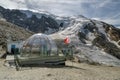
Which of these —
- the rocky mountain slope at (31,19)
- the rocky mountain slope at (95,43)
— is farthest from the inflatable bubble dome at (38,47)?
the rocky mountain slope at (31,19)

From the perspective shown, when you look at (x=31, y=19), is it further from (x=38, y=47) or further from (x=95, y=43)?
(x=38, y=47)

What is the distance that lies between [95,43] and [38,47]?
37.8 meters

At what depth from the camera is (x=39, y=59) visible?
38.3 meters

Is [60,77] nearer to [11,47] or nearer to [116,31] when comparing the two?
[11,47]

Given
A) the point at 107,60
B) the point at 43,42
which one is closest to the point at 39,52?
the point at 43,42

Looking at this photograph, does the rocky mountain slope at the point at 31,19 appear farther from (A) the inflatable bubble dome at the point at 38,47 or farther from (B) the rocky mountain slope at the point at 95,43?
(A) the inflatable bubble dome at the point at 38,47

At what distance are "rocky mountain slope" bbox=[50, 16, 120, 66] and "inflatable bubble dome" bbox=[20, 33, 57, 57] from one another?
1207 centimetres

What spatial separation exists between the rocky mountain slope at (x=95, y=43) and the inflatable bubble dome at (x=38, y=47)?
1207 centimetres

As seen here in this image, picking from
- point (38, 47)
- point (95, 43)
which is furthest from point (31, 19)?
point (38, 47)

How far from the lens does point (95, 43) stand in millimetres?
76750

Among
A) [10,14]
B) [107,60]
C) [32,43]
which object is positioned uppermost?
[10,14]

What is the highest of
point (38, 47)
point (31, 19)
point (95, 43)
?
point (31, 19)

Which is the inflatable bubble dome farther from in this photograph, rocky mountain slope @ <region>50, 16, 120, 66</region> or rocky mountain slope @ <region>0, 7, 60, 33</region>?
rocky mountain slope @ <region>0, 7, 60, 33</region>

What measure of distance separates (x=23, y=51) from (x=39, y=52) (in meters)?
2.15
